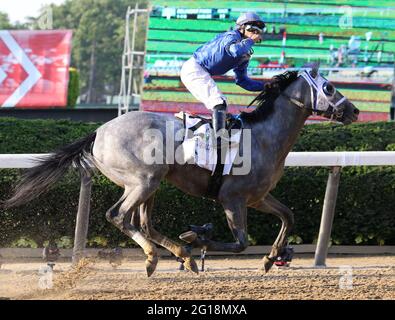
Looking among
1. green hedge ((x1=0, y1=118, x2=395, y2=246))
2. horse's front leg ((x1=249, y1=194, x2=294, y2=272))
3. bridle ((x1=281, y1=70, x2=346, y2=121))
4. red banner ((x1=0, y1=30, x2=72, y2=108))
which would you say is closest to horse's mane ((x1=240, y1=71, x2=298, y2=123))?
bridle ((x1=281, y1=70, x2=346, y2=121))

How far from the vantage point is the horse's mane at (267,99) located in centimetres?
608

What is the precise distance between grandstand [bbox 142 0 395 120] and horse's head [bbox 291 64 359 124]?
4433 millimetres

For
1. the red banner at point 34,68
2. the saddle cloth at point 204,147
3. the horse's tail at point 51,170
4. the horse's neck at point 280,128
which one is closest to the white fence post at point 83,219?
the horse's tail at point 51,170

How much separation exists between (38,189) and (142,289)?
105cm

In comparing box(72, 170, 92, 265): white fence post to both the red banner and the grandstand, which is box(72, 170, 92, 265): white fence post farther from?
the red banner

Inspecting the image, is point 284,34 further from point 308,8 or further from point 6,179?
point 6,179

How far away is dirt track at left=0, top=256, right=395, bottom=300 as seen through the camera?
5.66 m

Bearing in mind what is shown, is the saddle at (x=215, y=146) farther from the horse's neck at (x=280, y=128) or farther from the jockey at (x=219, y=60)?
the horse's neck at (x=280, y=128)

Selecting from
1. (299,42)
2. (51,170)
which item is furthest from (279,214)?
(299,42)

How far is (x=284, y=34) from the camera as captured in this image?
10570 mm

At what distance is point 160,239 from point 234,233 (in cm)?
57

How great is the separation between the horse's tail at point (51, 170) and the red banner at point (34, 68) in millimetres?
6634

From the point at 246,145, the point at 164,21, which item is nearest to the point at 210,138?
the point at 246,145
